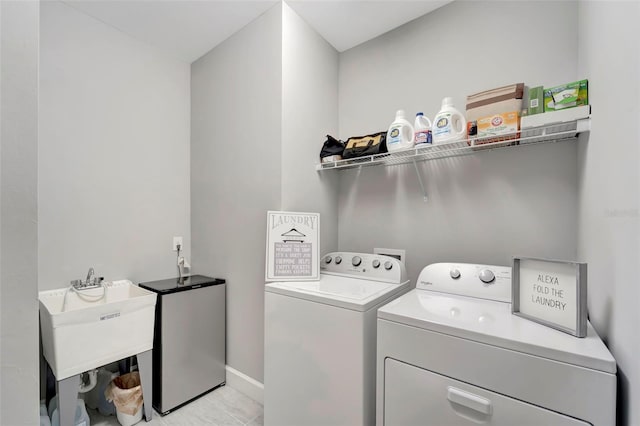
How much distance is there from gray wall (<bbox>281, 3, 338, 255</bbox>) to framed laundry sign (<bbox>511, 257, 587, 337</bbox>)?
1.23 metres

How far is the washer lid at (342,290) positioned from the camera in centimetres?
122

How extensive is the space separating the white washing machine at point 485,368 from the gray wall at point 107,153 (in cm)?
195

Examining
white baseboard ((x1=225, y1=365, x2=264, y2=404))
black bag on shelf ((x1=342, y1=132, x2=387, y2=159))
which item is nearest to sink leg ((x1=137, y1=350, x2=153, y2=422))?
white baseboard ((x1=225, y1=365, x2=264, y2=404))

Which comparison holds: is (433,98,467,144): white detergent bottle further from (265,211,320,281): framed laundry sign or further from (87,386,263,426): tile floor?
(87,386,263,426): tile floor

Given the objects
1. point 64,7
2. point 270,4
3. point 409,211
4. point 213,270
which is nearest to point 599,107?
point 409,211

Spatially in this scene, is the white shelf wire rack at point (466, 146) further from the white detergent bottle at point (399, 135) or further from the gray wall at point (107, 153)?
the gray wall at point (107, 153)

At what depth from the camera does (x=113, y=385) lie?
5.65 ft

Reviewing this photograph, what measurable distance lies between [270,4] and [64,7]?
1.34 meters

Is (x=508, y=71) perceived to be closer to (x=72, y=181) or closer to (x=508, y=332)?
(x=508, y=332)

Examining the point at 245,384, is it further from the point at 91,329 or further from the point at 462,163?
the point at 462,163

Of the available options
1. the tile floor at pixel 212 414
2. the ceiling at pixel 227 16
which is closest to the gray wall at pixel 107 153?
the ceiling at pixel 227 16

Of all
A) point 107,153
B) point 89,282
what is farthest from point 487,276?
point 107,153

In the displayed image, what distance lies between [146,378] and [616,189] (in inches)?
95.7

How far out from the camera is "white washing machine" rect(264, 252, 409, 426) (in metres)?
1.18
